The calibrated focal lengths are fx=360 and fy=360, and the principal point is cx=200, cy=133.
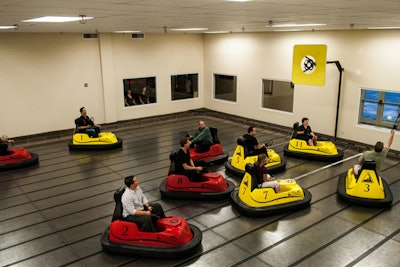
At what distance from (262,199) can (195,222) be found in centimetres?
112

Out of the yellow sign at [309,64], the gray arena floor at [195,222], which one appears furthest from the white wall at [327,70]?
the gray arena floor at [195,222]

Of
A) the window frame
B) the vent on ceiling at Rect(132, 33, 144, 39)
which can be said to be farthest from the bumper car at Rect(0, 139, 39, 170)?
the window frame

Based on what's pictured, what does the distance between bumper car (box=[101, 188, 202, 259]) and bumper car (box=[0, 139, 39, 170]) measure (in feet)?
14.0

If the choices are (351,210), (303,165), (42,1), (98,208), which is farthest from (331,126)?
(42,1)

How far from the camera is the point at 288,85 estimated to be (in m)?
18.8

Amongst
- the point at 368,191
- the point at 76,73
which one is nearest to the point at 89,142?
the point at 76,73

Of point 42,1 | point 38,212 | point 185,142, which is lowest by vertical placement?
point 38,212

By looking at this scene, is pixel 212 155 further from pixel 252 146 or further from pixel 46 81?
pixel 46 81

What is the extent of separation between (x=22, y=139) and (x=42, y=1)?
7993 mm

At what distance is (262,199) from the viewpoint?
5699 mm

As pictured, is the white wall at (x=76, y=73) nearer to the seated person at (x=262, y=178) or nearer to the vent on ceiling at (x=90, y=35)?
the vent on ceiling at (x=90, y=35)

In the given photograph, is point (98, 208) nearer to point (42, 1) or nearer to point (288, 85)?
point (42, 1)

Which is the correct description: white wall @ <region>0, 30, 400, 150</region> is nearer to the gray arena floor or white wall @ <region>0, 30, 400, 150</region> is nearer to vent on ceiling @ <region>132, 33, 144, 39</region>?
vent on ceiling @ <region>132, 33, 144, 39</region>

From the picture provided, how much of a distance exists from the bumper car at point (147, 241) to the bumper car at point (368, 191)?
2963 mm
